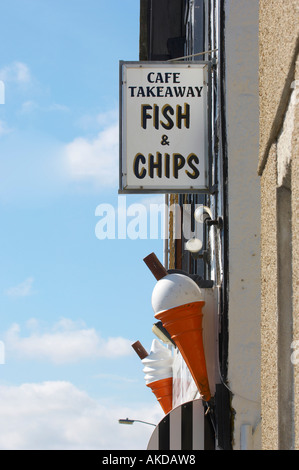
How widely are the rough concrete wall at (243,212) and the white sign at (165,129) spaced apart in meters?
0.58

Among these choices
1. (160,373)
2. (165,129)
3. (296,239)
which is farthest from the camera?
(160,373)

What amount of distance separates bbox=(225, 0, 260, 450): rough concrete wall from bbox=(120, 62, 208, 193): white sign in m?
0.58

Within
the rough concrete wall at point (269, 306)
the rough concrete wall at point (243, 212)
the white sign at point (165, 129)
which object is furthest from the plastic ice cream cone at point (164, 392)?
the rough concrete wall at point (269, 306)

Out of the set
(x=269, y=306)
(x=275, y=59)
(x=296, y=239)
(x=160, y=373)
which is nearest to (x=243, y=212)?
(x=269, y=306)

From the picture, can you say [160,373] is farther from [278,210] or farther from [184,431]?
[278,210]

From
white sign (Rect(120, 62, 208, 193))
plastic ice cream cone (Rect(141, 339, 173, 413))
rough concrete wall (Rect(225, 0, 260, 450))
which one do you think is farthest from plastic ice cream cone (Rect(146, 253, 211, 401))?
plastic ice cream cone (Rect(141, 339, 173, 413))

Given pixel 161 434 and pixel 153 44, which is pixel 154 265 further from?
pixel 153 44

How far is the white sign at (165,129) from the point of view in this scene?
7141 mm

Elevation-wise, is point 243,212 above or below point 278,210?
above

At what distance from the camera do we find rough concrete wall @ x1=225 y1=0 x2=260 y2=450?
6.13 metres

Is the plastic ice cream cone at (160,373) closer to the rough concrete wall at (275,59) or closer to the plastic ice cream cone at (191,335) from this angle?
the plastic ice cream cone at (191,335)

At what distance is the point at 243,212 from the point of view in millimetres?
6426

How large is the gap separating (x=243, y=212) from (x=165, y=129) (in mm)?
1213

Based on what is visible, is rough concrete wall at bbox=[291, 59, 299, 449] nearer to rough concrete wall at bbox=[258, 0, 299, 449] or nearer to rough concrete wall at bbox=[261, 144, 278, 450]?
rough concrete wall at bbox=[258, 0, 299, 449]
